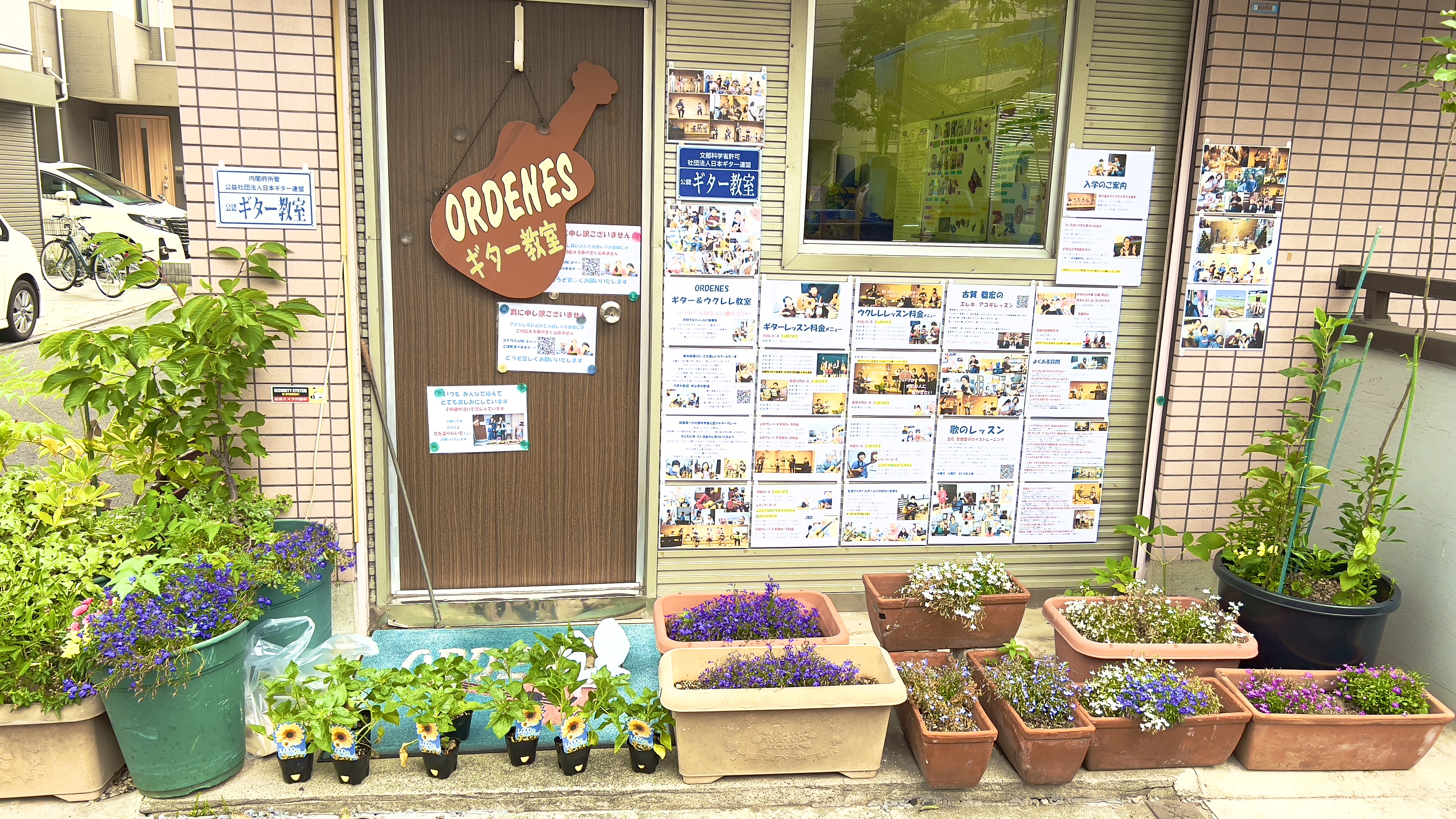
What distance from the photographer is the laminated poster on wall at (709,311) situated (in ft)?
13.5

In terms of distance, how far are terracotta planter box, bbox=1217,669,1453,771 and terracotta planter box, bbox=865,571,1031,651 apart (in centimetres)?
82

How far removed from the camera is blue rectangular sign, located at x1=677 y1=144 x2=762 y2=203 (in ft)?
13.2

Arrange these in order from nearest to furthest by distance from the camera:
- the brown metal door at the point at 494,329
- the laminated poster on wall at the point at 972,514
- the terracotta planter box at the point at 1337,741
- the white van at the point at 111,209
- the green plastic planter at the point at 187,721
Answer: the green plastic planter at the point at 187,721 < the terracotta planter box at the point at 1337,741 < the brown metal door at the point at 494,329 < the laminated poster on wall at the point at 972,514 < the white van at the point at 111,209

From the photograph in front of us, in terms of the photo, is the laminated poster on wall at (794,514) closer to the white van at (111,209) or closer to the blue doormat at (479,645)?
the blue doormat at (479,645)

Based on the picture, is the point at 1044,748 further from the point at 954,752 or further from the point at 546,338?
the point at 546,338

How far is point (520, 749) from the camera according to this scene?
3.12 meters

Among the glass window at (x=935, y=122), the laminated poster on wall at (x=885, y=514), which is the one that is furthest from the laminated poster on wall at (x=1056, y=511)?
the glass window at (x=935, y=122)

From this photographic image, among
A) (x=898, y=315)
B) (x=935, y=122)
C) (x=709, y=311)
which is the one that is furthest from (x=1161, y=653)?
(x=935, y=122)

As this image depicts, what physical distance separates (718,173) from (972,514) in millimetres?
2015

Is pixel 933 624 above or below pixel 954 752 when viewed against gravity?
above

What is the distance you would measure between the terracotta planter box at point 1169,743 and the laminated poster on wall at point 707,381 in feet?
6.41

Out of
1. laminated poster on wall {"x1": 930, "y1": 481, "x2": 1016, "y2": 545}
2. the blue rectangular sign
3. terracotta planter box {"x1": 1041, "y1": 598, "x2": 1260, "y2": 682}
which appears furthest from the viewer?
laminated poster on wall {"x1": 930, "y1": 481, "x2": 1016, "y2": 545}

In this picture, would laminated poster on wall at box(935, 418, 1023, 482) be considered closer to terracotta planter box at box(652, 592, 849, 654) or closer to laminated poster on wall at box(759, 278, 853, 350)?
laminated poster on wall at box(759, 278, 853, 350)

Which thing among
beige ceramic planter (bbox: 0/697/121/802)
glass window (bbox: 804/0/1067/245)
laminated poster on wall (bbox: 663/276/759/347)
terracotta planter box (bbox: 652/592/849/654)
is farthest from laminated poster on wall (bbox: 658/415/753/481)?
beige ceramic planter (bbox: 0/697/121/802)
